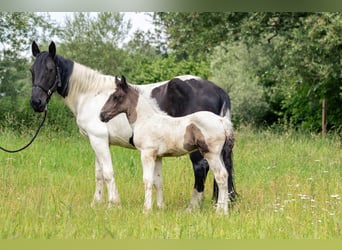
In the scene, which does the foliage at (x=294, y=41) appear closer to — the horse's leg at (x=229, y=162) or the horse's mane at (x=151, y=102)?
the horse's leg at (x=229, y=162)

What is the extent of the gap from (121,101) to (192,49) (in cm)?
564

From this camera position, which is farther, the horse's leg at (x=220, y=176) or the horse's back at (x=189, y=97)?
the horse's back at (x=189, y=97)

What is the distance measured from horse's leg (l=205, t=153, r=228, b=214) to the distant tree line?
3.22m

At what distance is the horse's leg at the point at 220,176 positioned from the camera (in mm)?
4107

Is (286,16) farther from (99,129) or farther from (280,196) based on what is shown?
(99,129)

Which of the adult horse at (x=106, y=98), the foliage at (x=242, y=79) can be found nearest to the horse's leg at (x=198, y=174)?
the adult horse at (x=106, y=98)

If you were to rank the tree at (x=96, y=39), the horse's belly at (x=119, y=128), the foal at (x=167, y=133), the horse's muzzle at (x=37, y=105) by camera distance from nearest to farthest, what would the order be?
the foal at (x=167, y=133)
the horse's muzzle at (x=37, y=105)
the horse's belly at (x=119, y=128)
the tree at (x=96, y=39)

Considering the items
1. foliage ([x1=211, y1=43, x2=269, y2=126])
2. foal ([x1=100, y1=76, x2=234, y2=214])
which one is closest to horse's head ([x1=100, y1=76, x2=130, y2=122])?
foal ([x1=100, y1=76, x2=234, y2=214])

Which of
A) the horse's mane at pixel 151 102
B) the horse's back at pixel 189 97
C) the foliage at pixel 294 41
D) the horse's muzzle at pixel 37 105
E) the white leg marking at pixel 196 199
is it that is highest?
the foliage at pixel 294 41

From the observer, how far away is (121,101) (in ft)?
13.7

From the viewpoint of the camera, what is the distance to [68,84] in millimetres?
4594

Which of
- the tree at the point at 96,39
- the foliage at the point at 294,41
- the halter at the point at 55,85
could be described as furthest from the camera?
the tree at the point at 96,39

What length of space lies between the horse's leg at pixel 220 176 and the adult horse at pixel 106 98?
12.1 inches

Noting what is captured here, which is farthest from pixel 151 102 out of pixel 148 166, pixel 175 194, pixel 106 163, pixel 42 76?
pixel 175 194
